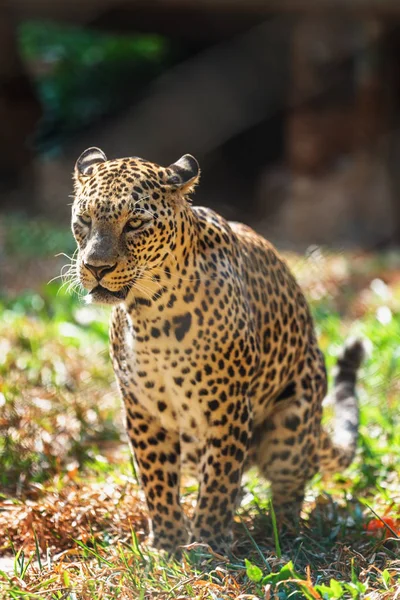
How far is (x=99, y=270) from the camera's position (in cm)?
333

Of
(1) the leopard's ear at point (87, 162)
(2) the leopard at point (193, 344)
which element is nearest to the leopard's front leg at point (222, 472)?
(2) the leopard at point (193, 344)

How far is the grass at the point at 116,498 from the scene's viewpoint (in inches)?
131

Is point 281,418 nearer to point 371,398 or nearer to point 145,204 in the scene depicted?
point 145,204

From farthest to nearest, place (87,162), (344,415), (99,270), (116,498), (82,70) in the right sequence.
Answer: (82,70) < (344,415) < (116,498) < (87,162) < (99,270)

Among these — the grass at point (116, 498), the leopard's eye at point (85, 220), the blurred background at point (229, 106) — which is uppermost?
the blurred background at point (229, 106)

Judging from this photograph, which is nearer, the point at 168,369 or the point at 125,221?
the point at 125,221

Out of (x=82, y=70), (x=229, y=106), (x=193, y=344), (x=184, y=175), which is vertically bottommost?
(x=193, y=344)

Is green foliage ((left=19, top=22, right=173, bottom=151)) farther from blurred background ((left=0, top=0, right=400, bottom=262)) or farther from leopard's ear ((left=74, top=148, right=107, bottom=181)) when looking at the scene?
leopard's ear ((left=74, top=148, right=107, bottom=181))

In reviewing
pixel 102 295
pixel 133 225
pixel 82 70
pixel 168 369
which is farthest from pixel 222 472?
pixel 82 70

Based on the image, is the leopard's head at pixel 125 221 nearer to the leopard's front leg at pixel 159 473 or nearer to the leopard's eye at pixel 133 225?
the leopard's eye at pixel 133 225

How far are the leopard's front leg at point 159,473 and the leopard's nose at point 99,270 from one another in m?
0.74

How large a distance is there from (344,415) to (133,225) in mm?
2038

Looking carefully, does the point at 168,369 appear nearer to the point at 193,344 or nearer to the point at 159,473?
the point at 193,344

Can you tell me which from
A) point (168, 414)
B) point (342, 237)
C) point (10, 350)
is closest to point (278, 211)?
point (342, 237)
